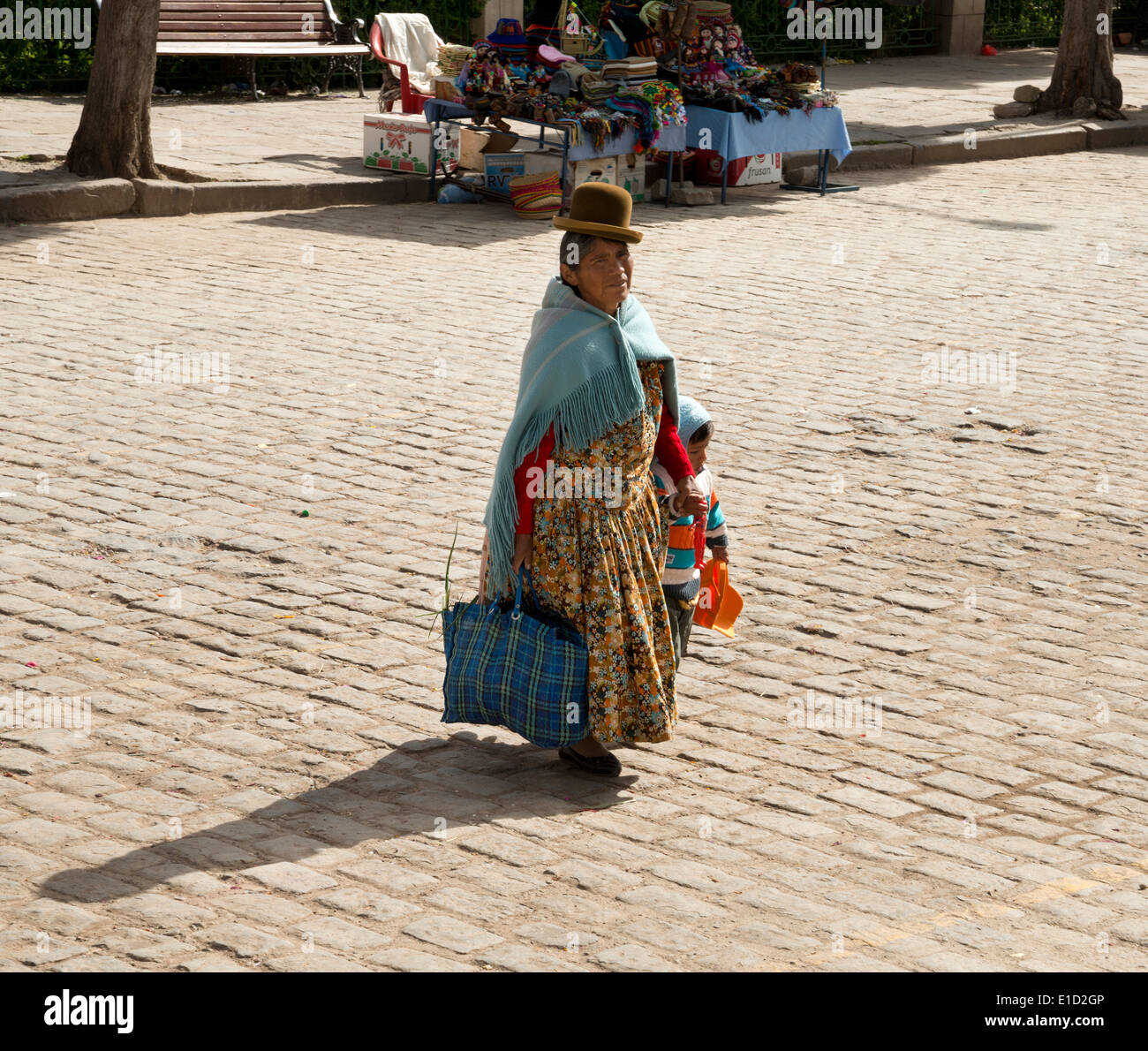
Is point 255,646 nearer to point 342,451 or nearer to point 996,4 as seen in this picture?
point 342,451

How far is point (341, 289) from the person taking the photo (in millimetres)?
11555

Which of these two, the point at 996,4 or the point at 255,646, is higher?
the point at 996,4

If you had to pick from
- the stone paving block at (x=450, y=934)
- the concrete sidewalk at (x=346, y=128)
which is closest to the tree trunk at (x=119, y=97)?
the concrete sidewalk at (x=346, y=128)

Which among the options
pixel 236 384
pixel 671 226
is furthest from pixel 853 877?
pixel 671 226

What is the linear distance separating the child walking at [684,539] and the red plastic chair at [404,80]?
11833 mm

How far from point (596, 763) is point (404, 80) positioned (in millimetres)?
12770

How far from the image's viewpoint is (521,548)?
5020 mm

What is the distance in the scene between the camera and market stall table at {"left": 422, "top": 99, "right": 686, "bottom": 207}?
14.2 meters

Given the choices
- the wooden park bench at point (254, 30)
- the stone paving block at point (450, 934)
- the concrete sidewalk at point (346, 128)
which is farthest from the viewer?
the wooden park bench at point (254, 30)

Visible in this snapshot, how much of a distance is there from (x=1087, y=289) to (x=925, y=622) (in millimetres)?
6628

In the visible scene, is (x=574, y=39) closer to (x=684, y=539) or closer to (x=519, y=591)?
(x=684, y=539)

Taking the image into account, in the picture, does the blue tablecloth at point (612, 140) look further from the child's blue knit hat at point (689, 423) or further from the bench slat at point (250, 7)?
the child's blue knit hat at point (689, 423)

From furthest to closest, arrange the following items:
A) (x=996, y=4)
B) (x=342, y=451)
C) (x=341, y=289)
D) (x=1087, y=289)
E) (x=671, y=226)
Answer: (x=996, y=4) → (x=671, y=226) → (x=1087, y=289) → (x=341, y=289) → (x=342, y=451)

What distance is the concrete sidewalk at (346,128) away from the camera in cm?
1495
